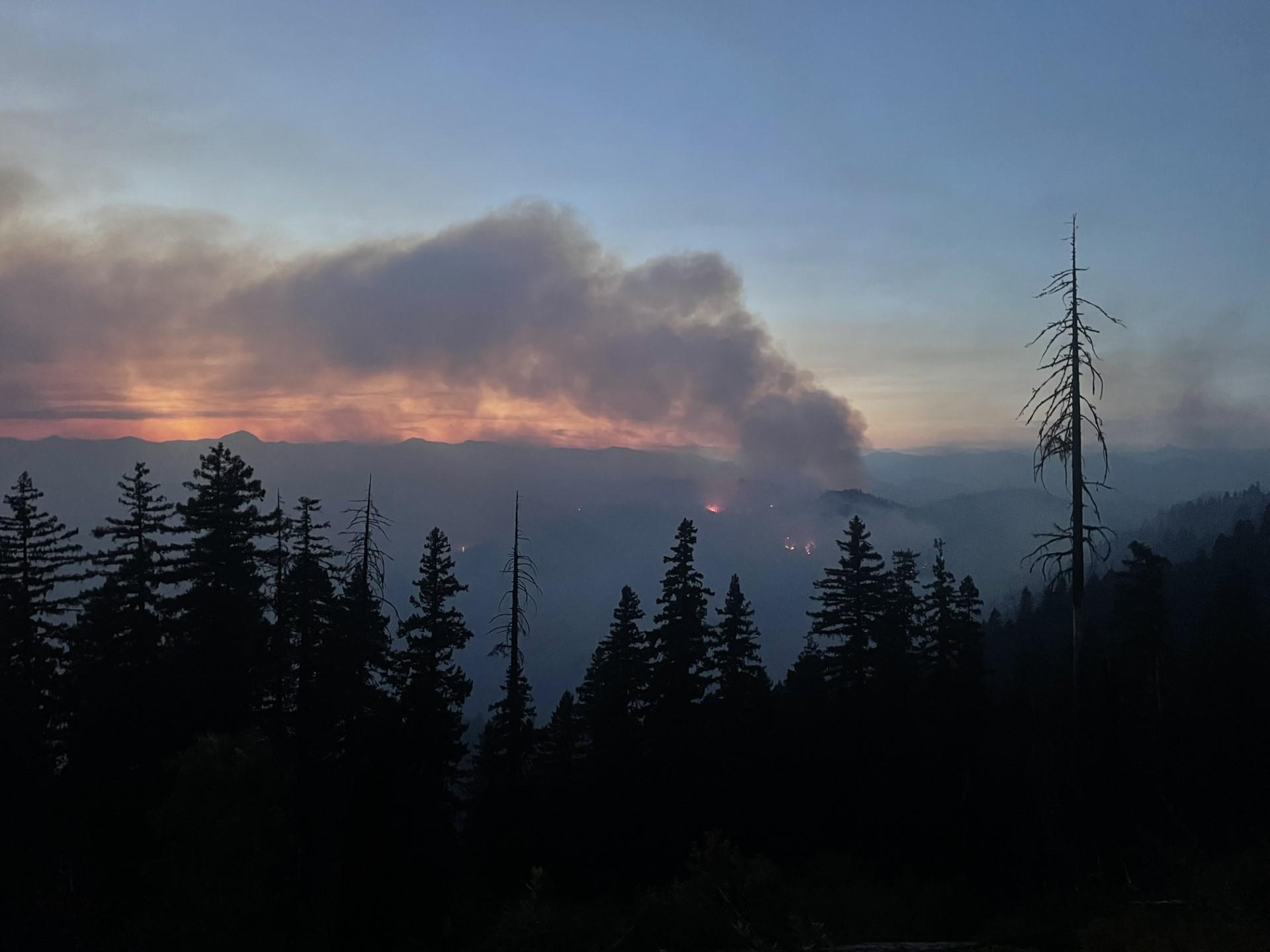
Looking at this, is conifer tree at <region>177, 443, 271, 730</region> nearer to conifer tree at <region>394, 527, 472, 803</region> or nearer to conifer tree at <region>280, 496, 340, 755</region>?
conifer tree at <region>280, 496, 340, 755</region>

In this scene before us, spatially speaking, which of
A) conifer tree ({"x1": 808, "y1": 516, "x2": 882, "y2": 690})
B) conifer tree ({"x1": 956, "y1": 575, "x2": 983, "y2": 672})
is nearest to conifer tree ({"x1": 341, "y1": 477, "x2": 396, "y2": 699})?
conifer tree ({"x1": 808, "y1": 516, "x2": 882, "y2": 690})

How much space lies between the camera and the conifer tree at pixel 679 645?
107 feet

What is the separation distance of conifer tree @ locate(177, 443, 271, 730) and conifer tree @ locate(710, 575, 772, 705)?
18.3m

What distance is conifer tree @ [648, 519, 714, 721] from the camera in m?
32.7

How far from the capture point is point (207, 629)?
2581 centimetres

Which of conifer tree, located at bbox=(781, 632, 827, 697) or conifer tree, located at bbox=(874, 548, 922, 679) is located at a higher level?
conifer tree, located at bbox=(874, 548, 922, 679)

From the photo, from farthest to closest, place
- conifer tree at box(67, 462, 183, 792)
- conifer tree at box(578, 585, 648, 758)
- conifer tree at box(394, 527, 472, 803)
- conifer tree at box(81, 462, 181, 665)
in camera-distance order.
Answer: conifer tree at box(578, 585, 648, 758)
conifer tree at box(394, 527, 472, 803)
conifer tree at box(81, 462, 181, 665)
conifer tree at box(67, 462, 183, 792)

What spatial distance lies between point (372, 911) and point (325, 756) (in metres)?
17.0

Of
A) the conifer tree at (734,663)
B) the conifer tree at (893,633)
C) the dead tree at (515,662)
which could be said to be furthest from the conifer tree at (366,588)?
the conifer tree at (893,633)

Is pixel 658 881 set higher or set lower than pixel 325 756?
lower

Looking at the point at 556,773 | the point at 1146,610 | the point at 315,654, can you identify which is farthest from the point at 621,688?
the point at 1146,610

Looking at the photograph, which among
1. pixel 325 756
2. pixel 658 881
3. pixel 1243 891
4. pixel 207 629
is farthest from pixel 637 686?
pixel 1243 891

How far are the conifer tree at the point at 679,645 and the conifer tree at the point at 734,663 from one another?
26.8 inches

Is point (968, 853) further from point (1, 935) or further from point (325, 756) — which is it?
point (1, 935)
